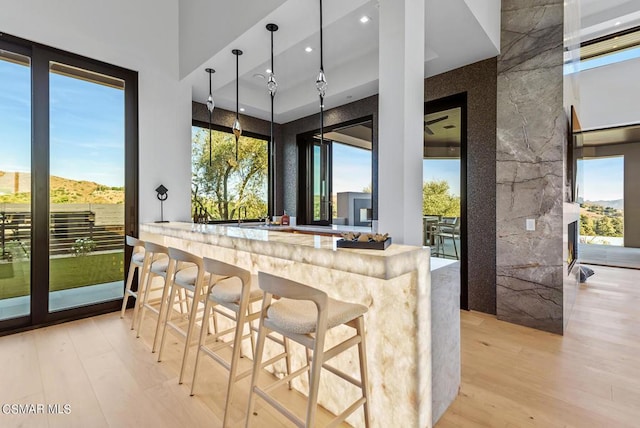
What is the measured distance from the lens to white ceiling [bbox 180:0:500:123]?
8.66 feet

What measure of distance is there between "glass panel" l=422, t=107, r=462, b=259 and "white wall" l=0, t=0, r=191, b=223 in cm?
319

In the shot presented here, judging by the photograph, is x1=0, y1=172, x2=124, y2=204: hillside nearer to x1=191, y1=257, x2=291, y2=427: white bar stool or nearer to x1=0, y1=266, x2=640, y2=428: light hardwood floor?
x1=0, y1=266, x2=640, y2=428: light hardwood floor

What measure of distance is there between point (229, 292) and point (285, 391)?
0.79 meters

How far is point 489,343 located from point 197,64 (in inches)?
169

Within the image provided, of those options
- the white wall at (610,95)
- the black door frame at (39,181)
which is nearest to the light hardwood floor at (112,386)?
the black door frame at (39,181)

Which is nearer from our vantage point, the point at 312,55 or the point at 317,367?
the point at 317,367

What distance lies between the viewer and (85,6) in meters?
3.23

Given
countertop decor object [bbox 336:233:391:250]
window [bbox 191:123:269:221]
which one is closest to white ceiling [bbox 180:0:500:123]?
window [bbox 191:123:269:221]

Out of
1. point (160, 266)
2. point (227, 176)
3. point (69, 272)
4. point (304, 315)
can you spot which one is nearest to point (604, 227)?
point (227, 176)

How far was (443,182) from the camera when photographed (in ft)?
13.3

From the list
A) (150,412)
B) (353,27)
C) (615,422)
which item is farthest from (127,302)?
(615,422)

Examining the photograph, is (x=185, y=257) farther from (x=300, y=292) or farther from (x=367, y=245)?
(x=367, y=245)

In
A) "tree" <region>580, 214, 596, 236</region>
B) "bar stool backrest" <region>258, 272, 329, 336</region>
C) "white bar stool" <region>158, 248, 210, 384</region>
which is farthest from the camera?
"tree" <region>580, 214, 596, 236</region>

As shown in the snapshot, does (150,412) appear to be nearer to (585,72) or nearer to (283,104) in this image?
(283,104)
